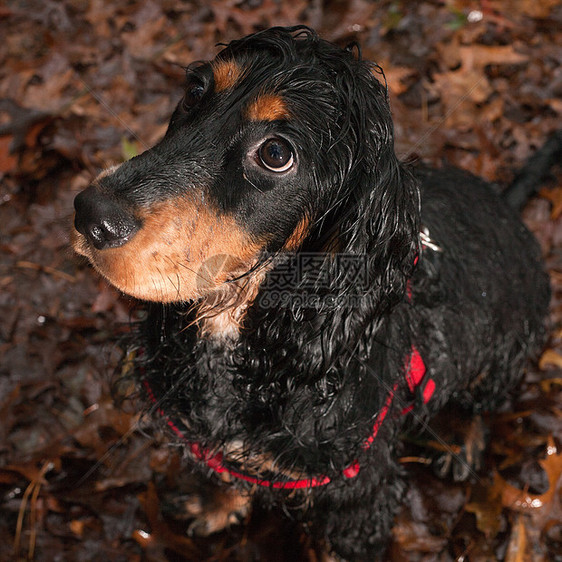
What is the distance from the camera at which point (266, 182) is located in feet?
6.59

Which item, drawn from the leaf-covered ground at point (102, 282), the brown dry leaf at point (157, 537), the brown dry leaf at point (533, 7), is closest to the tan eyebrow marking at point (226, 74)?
the leaf-covered ground at point (102, 282)

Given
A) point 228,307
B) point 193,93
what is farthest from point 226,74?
point 228,307

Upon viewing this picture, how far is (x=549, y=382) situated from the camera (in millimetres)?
3711

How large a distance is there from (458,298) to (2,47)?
4.75 metres

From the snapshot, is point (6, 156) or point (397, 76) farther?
point (397, 76)

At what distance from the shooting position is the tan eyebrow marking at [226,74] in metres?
2.15

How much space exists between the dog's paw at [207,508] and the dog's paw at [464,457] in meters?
1.26

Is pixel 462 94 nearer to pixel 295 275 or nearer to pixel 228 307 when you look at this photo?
pixel 295 275

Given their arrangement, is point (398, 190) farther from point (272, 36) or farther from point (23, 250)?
point (23, 250)

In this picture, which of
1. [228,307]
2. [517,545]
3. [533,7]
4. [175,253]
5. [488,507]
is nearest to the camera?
[175,253]

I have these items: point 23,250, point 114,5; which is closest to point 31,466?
point 23,250

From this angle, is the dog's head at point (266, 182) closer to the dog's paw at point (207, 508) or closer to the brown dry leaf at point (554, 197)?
the dog's paw at point (207, 508)

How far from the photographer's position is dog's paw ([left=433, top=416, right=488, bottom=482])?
3346 millimetres

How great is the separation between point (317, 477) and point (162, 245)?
1323 mm
